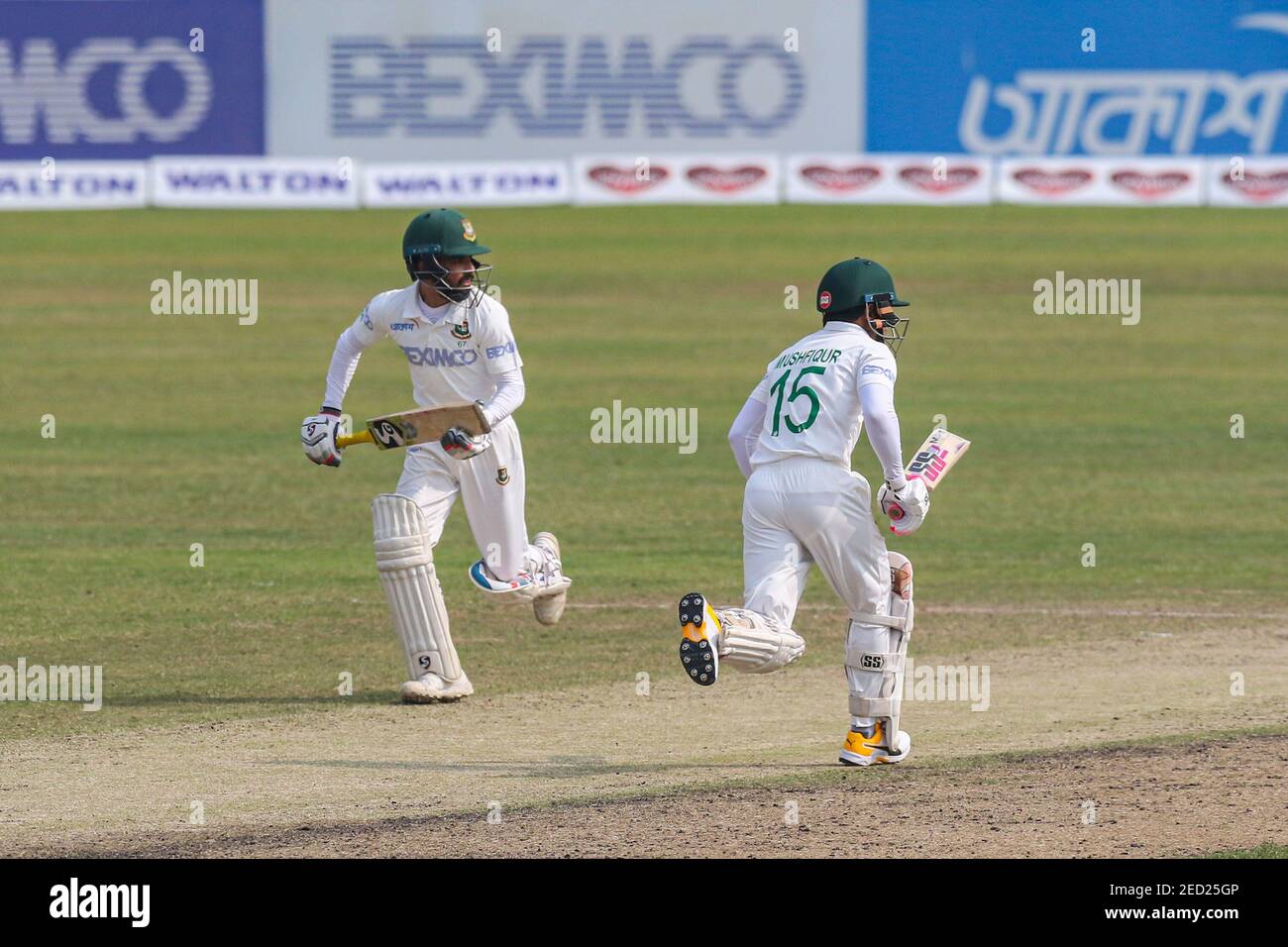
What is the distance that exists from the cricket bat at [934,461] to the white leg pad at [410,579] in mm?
2826

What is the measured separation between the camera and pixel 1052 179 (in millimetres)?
43594

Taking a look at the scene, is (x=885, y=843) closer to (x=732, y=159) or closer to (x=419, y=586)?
(x=419, y=586)

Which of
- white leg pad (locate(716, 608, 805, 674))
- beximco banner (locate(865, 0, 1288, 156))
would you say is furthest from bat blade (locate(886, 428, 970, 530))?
beximco banner (locate(865, 0, 1288, 156))

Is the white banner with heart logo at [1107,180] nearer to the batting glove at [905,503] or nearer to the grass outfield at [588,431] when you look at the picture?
the grass outfield at [588,431]

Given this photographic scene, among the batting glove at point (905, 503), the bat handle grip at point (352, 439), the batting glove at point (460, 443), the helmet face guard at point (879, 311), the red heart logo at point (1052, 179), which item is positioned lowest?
the batting glove at point (905, 503)

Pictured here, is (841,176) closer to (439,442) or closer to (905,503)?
(439,442)

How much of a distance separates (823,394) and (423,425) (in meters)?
2.51

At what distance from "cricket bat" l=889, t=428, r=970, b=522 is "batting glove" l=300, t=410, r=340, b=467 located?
3.22m

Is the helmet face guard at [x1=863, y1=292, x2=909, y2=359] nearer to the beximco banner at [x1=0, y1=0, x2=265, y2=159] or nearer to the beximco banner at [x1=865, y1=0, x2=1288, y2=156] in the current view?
the beximco banner at [x1=865, y1=0, x2=1288, y2=156]

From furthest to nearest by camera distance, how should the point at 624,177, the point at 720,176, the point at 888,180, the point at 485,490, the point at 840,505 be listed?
the point at 624,177
the point at 720,176
the point at 888,180
the point at 485,490
the point at 840,505

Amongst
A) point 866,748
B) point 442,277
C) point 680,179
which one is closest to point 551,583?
point 442,277

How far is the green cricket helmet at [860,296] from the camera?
9180mm

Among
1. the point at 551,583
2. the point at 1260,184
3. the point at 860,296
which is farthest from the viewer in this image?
the point at 1260,184

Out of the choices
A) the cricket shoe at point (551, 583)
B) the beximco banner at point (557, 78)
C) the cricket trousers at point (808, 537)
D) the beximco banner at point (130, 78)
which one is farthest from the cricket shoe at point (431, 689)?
the beximco banner at point (130, 78)
